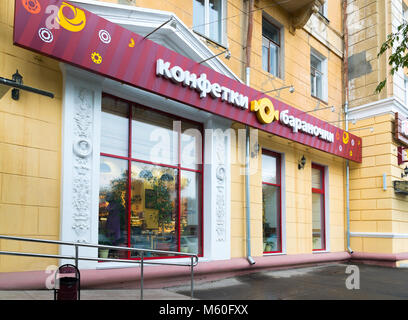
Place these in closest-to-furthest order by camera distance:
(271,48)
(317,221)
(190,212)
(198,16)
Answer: (190,212)
(198,16)
(271,48)
(317,221)

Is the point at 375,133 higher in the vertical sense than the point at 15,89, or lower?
higher

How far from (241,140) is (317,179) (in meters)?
4.34

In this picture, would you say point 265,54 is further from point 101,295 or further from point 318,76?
point 101,295

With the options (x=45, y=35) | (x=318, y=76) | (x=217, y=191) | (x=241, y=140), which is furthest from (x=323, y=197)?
(x=45, y=35)

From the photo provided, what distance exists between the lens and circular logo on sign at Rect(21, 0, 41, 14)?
5477 mm

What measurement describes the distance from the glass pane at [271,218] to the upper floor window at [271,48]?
3.39m

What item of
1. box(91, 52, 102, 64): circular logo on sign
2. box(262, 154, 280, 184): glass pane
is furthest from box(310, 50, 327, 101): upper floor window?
box(91, 52, 102, 64): circular logo on sign

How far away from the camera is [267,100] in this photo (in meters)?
9.59

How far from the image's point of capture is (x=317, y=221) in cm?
1255

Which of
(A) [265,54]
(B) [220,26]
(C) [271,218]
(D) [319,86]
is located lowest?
(C) [271,218]

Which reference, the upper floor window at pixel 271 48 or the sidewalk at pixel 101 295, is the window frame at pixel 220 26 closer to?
the upper floor window at pixel 271 48

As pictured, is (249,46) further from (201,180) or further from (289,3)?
(201,180)

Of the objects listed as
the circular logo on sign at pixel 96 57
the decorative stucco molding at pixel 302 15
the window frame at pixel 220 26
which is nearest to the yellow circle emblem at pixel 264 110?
the window frame at pixel 220 26

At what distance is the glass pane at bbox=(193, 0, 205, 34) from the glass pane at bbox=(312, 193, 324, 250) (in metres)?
6.44
